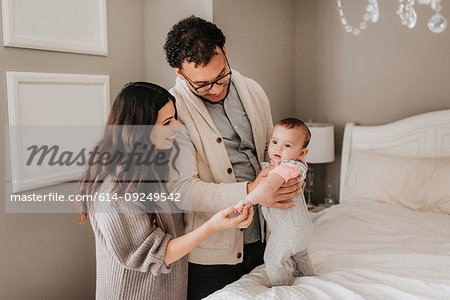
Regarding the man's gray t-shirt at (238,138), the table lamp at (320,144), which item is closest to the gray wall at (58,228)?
the man's gray t-shirt at (238,138)

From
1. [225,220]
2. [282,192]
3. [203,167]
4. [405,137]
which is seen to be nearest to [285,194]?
[282,192]

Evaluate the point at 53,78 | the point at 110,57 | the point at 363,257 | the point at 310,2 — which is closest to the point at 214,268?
the point at 363,257

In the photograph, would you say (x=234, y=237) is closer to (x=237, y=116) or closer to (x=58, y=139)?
(x=237, y=116)

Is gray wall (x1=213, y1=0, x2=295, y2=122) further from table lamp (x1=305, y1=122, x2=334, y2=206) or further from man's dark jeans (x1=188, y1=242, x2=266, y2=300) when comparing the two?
man's dark jeans (x1=188, y1=242, x2=266, y2=300)

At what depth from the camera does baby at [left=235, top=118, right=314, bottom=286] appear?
1318mm

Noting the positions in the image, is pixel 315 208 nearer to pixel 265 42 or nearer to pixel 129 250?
pixel 265 42

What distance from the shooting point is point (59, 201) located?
6.61 feet

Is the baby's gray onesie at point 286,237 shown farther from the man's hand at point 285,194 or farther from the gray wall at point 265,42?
the gray wall at point 265,42

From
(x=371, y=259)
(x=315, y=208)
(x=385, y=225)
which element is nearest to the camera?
(x=371, y=259)

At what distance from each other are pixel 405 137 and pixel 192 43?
6.06 feet

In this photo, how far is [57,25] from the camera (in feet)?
6.33

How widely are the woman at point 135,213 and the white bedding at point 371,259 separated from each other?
0.76 feet

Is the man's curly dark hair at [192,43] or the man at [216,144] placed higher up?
the man's curly dark hair at [192,43]

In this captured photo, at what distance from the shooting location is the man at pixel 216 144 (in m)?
1.39
